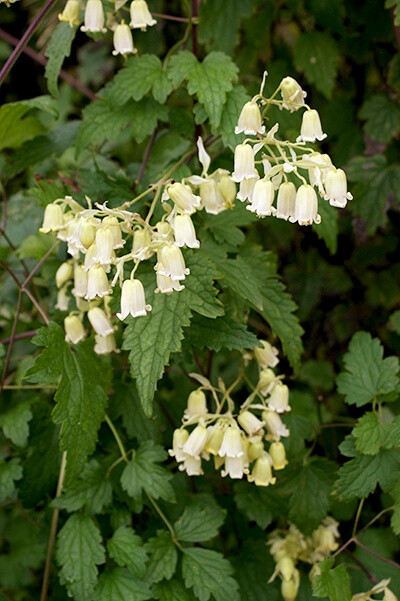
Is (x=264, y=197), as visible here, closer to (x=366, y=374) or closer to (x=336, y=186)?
(x=336, y=186)

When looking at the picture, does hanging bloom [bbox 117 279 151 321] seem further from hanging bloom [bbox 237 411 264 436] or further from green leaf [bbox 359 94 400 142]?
green leaf [bbox 359 94 400 142]

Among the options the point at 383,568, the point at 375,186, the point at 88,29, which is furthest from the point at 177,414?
the point at 88,29

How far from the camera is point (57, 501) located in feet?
7.58

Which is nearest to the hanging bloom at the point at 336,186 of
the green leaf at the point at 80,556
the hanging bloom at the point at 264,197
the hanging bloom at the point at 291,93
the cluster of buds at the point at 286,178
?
the cluster of buds at the point at 286,178

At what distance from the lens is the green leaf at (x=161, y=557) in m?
2.22

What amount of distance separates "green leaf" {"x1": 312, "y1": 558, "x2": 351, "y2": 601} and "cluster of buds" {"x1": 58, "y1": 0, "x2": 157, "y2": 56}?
67.4 inches

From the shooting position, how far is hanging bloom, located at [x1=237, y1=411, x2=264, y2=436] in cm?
222

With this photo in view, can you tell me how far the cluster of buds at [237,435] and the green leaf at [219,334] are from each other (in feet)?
0.20

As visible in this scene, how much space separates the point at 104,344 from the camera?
232 centimetres

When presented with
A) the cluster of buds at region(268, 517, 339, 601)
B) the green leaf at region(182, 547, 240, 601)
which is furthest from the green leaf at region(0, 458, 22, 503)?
the cluster of buds at region(268, 517, 339, 601)

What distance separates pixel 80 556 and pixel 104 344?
64cm

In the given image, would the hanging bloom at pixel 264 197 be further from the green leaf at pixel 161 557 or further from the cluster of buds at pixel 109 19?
the green leaf at pixel 161 557

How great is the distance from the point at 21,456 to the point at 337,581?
120 cm

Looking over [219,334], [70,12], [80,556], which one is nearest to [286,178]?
[219,334]
